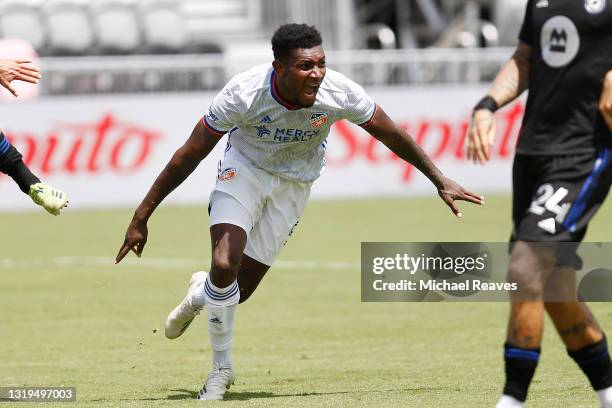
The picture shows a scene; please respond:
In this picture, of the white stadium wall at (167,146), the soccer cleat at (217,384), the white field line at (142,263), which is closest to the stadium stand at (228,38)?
the white stadium wall at (167,146)

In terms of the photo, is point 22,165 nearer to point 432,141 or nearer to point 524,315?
point 524,315

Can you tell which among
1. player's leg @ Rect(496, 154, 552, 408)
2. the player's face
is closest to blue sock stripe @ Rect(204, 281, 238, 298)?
the player's face

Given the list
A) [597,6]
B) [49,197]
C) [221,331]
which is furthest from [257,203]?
[597,6]

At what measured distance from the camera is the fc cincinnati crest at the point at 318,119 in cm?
809

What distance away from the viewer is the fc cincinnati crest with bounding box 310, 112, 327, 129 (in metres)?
8.09

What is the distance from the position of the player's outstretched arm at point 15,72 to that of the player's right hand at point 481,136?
343cm

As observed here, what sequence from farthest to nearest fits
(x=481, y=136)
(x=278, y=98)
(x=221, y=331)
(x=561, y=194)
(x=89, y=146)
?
(x=89, y=146) < (x=221, y=331) < (x=278, y=98) < (x=481, y=136) < (x=561, y=194)

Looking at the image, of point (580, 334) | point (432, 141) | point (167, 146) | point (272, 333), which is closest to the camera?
point (580, 334)

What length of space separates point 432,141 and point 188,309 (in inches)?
617

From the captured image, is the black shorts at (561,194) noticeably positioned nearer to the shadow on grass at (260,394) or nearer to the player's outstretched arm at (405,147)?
the player's outstretched arm at (405,147)

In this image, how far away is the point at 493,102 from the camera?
6.61m

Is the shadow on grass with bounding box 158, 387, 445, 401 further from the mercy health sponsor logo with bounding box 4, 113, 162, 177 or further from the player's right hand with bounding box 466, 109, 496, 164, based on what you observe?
the mercy health sponsor logo with bounding box 4, 113, 162, 177

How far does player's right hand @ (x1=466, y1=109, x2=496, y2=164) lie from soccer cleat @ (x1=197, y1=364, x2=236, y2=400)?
2.52 meters

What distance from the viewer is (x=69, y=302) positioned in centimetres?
1338
